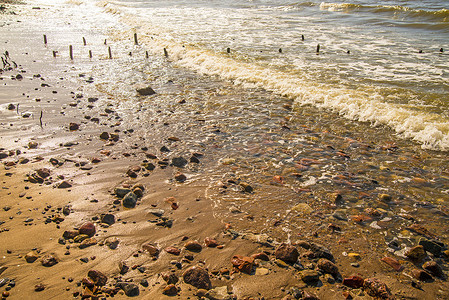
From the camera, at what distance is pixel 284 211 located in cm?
537

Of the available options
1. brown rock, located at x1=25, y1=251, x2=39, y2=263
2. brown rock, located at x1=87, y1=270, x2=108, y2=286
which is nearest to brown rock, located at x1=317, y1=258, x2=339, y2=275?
brown rock, located at x1=87, y1=270, x2=108, y2=286

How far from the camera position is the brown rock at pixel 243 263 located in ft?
13.4

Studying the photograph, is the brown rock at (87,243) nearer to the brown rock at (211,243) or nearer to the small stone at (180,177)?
the brown rock at (211,243)

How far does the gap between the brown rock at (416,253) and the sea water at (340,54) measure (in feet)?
Answer: 14.2

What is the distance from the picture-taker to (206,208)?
5441mm

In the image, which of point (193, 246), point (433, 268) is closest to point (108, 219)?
point (193, 246)

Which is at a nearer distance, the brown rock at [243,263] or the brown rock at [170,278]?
the brown rock at [170,278]

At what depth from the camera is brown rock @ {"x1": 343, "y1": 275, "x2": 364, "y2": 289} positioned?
3.95 metres

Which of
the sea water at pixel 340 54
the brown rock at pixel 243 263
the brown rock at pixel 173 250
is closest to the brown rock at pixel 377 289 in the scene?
the brown rock at pixel 243 263

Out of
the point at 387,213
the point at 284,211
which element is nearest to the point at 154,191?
the point at 284,211

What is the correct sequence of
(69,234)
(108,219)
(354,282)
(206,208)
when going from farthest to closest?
(206,208) < (108,219) < (69,234) < (354,282)

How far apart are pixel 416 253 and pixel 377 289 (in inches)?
41.5

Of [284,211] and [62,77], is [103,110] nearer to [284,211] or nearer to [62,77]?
[62,77]

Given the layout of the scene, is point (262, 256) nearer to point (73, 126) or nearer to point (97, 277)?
point (97, 277)
